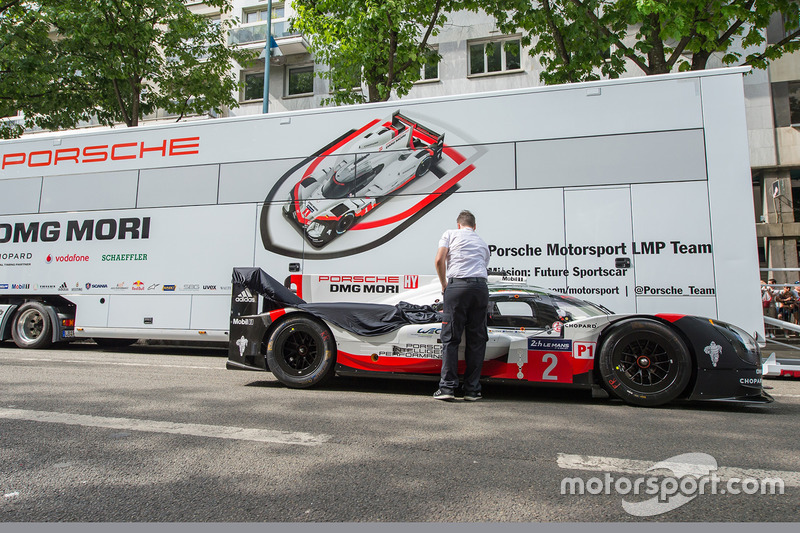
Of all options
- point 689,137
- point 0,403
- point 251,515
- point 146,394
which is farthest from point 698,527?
point 689,137

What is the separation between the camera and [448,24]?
21.0 m

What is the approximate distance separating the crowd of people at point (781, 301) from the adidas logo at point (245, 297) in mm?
7704

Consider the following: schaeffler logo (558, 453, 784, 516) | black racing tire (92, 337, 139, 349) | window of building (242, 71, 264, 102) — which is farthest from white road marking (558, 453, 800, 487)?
window of building (242, 71, 264, 102)

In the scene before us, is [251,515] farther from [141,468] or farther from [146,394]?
[146,394]

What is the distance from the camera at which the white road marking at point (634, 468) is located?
2.65 meters

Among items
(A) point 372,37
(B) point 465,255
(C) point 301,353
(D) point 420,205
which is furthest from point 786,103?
(C) point 301,353

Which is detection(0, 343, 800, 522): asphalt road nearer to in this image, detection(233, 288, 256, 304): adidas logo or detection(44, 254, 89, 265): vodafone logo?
detection(233, 288, 256, 304): adidas logo

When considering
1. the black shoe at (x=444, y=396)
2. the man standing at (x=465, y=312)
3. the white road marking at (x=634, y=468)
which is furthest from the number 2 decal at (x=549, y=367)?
the white road marking at (x=634, y=468)

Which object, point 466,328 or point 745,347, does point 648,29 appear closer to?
point 745,347

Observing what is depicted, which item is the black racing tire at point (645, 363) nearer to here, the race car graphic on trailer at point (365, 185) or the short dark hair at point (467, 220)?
the short dark hair at point (467, 220)

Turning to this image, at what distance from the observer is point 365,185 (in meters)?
7.56

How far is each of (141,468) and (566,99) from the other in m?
6.31

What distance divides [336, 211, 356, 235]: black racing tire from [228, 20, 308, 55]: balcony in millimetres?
16956

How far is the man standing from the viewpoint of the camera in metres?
4.71
